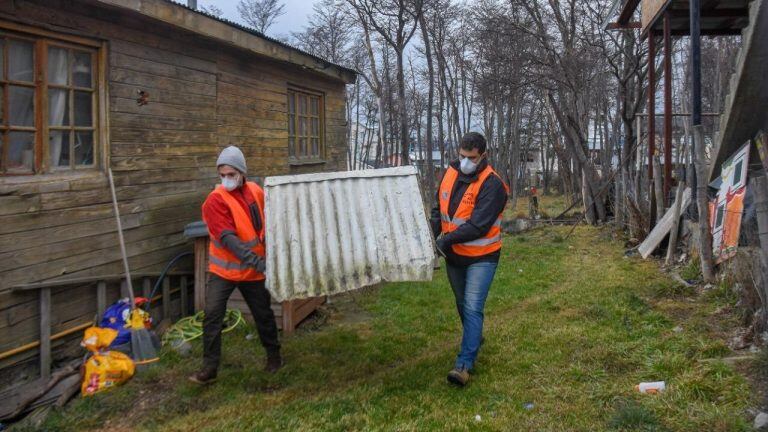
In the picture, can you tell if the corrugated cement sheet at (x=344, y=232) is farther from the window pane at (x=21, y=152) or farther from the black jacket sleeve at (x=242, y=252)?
the window pane at (x=21, y=152)

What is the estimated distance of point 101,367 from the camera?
480 centimetres

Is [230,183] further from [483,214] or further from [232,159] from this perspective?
[483,214]

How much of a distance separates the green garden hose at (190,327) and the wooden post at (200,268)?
161mm

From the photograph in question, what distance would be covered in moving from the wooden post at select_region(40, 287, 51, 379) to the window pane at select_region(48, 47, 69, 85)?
1.90 meters

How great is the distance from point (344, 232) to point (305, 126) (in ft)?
19.2

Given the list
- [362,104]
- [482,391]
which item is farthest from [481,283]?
[362,104]

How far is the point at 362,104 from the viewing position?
36125 millimetres

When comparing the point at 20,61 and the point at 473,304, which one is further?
the point at 20,61

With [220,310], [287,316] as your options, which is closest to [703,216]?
[287,316]

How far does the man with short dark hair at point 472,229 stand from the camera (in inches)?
163

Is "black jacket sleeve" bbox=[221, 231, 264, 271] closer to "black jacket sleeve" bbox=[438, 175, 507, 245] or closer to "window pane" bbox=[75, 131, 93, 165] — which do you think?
"black jacket sleeve" bbox=[438, 175, 507, 245]

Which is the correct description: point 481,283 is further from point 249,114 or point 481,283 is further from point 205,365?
point 249,114

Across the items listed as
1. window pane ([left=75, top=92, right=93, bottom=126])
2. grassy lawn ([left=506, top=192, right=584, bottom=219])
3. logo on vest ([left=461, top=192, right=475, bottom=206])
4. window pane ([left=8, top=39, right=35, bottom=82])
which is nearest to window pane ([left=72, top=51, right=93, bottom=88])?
window pane ([left=75, top=92, right=93, bottom=126])

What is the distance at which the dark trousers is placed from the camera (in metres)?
4.42
